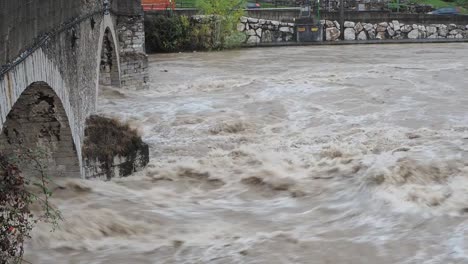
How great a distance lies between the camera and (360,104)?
66.8 feet

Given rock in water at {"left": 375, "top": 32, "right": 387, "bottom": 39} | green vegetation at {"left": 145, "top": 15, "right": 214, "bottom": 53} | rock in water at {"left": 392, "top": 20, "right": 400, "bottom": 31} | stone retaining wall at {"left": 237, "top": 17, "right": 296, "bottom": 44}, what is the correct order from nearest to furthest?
green vegetation at {"left": 145, "top": 15, "right": 214, "bottom": 53} < stone retaining wall at {"left": 237, "top": 17, "right": 296, "bottom": 44} < rock in water at {"left": 375, "top": 32, "right": 387, "bottom": 39} < rock in water at {"left": 392, "top": 20, "right": 400, "bottom": 31}

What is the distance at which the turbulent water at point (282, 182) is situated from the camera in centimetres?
891

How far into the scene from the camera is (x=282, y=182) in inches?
493

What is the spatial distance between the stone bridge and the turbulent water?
73cm

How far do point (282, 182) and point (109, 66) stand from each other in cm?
1258

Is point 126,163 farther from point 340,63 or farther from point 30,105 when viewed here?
point 340,63

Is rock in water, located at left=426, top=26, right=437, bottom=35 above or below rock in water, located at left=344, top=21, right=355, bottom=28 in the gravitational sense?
below

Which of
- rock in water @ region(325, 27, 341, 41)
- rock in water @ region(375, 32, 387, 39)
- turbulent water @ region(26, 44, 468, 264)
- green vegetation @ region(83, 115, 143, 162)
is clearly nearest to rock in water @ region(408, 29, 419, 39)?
rock in water @ region(375, 32, 387, 39)

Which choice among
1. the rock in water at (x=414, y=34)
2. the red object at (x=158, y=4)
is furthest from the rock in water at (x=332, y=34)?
the red object at (x=158, y=4)

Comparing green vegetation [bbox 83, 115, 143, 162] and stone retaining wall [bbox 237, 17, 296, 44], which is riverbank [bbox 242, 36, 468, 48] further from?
green vegetation [bbox 83, 115, 143, 162]

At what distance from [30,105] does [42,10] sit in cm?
167

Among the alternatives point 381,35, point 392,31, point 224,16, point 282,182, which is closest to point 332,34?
point 381,35

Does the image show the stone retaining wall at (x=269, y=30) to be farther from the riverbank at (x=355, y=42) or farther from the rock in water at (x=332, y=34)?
the rock in water at (x=332, y=34)

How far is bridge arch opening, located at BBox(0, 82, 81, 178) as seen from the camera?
10.2 metres
